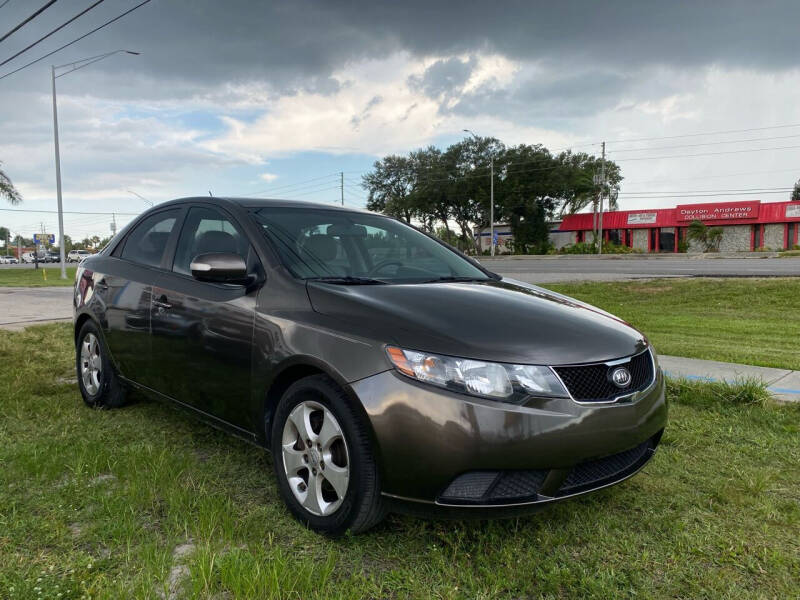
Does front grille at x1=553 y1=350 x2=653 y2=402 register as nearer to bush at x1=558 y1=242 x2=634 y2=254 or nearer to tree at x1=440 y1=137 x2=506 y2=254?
bush at x1=558 y1=242 x2=634 y2=254

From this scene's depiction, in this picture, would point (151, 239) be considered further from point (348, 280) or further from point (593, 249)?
point (593, 249)

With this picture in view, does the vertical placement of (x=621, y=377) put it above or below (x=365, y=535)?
above

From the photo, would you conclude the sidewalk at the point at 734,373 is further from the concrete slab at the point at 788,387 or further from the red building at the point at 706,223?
the red building at the point at 706,223

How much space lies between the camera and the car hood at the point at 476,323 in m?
2.40

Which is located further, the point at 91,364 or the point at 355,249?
the point at 91,364

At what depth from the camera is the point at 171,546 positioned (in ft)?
8.33

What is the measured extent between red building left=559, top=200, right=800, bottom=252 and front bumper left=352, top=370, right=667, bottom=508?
50671 mm

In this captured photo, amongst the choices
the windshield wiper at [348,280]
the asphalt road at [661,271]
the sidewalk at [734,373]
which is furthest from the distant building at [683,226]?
the windshield wiper at [348,280]

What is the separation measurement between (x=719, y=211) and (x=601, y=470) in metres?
52.8

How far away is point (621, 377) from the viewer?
257 centimetres

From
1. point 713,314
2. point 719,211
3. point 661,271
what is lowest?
point 713,314

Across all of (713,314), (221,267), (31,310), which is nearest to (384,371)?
(221,267)

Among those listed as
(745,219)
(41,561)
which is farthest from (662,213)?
(41,561)

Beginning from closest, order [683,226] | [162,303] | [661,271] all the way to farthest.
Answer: [162,303] → [661,271] → [683,226]
